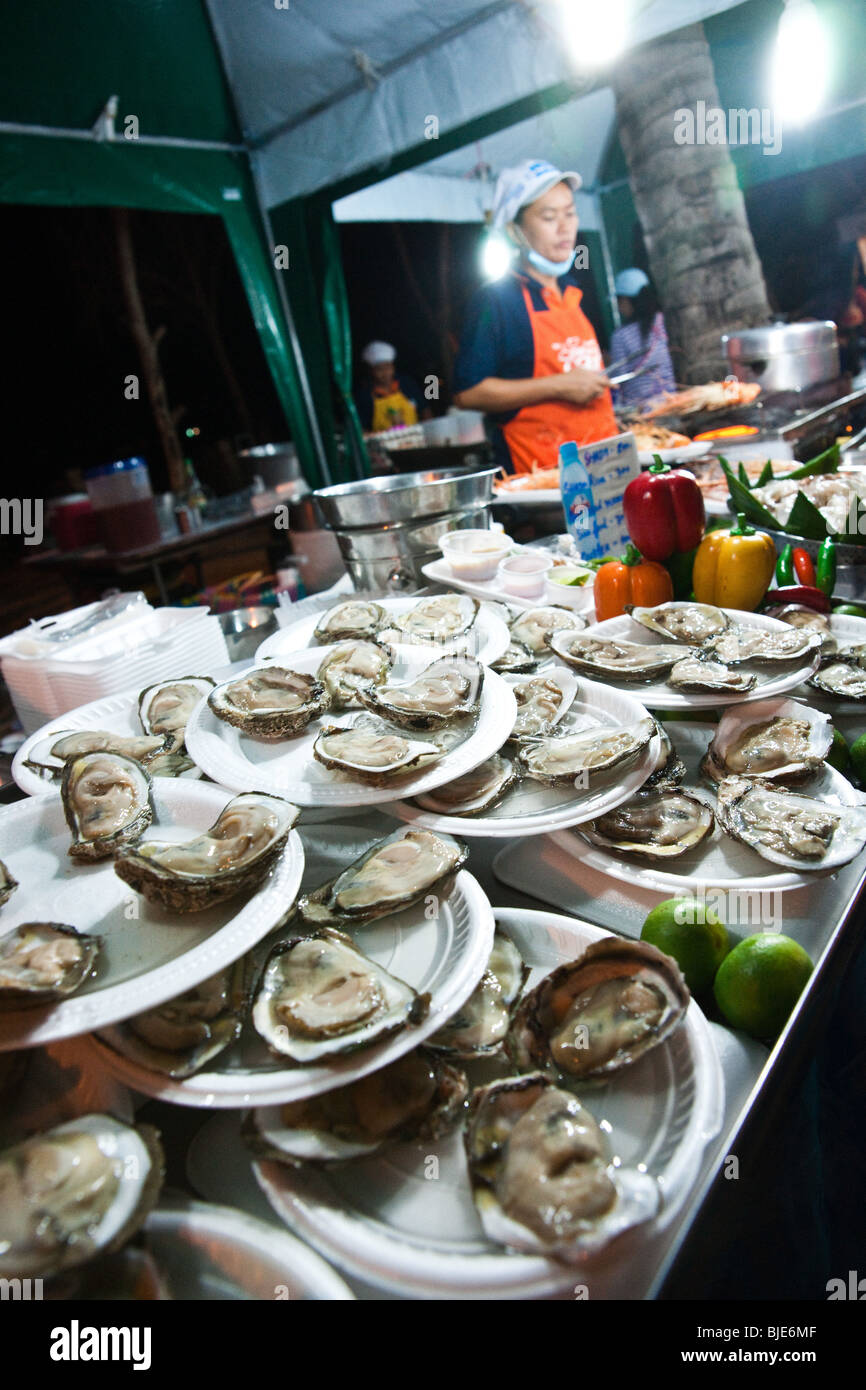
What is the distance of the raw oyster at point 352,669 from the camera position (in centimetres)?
163

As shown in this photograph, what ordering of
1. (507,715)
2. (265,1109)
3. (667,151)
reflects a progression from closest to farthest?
(265,1109), (507,715), (667,151)

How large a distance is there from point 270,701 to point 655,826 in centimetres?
81

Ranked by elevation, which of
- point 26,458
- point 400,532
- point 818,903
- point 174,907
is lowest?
point 818,903

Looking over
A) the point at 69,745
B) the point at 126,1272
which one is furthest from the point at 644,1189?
the point at 69,745

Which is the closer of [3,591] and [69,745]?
[69,745]

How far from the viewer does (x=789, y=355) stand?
16.1ft

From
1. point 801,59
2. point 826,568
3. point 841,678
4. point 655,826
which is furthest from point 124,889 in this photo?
point 801,59

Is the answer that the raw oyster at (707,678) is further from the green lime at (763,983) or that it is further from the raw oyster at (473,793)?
the green lime at (763,983)

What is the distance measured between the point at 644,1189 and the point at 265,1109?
460 millimetres

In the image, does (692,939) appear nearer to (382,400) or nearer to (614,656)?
(614,656)

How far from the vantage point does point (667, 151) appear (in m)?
6.90

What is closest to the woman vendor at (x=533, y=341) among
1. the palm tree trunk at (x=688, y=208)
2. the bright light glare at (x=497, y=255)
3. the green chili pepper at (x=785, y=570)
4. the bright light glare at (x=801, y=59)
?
the bright light glare at (x=497, y=255)

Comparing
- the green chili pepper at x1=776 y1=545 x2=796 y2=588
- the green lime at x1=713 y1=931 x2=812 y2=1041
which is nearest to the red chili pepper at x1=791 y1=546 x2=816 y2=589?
the green chili pepper at x1=776 y1=545 x2=796 y2=588

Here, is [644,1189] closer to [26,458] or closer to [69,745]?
[69,745]
